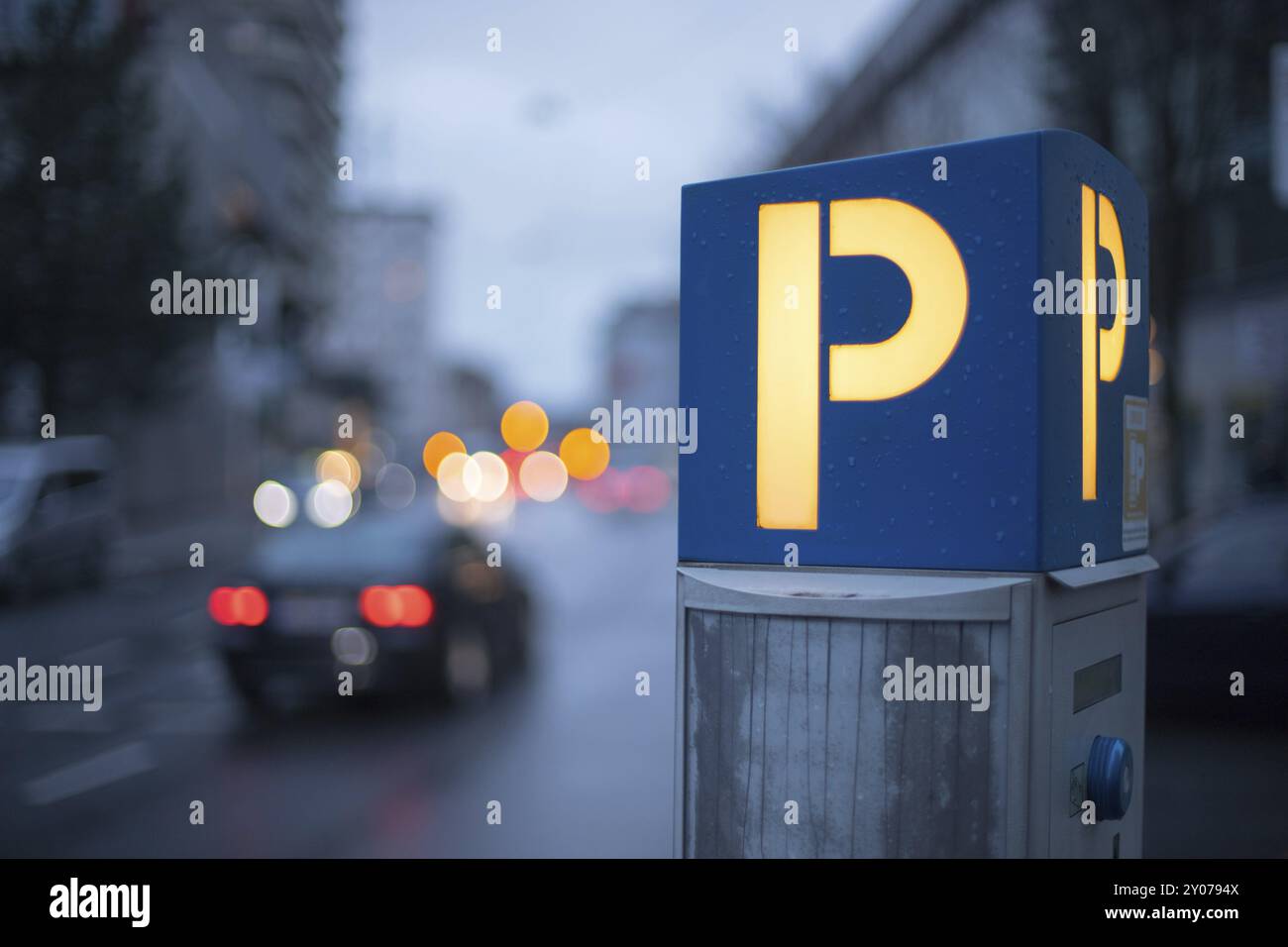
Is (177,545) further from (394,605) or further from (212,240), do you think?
(394,605)

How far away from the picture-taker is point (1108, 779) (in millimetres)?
2779

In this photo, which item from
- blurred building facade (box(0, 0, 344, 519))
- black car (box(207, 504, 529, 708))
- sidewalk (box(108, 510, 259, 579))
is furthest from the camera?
blurred building facade (box(0, 0, 344, 519))

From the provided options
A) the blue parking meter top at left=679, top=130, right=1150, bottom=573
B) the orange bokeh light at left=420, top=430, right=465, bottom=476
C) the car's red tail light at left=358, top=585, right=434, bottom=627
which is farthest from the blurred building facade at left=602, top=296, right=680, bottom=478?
the blue parking meter top at left=679, top=130, right=1150, bottom=573

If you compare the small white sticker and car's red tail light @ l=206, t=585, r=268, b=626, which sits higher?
the small white sticker

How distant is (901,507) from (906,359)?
1.01 feet

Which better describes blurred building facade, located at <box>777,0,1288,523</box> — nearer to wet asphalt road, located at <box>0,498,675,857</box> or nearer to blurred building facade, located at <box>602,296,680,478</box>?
wet asphalt road, located at <box>0,498,675,857</box>

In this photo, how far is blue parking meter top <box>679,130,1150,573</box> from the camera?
258cm

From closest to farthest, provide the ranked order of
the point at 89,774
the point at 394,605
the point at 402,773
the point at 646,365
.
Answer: the point at 402,773, the point at 89,774, the point at 394,605, the point at 646,365

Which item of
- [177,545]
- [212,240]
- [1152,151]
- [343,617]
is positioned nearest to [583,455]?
[212,240]

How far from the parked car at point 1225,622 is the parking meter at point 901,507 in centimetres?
486

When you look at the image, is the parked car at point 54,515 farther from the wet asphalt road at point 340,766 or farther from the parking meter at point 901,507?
the parking meter at point 901,507

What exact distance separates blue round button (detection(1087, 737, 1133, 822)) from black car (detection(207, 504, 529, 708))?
6897 mm
